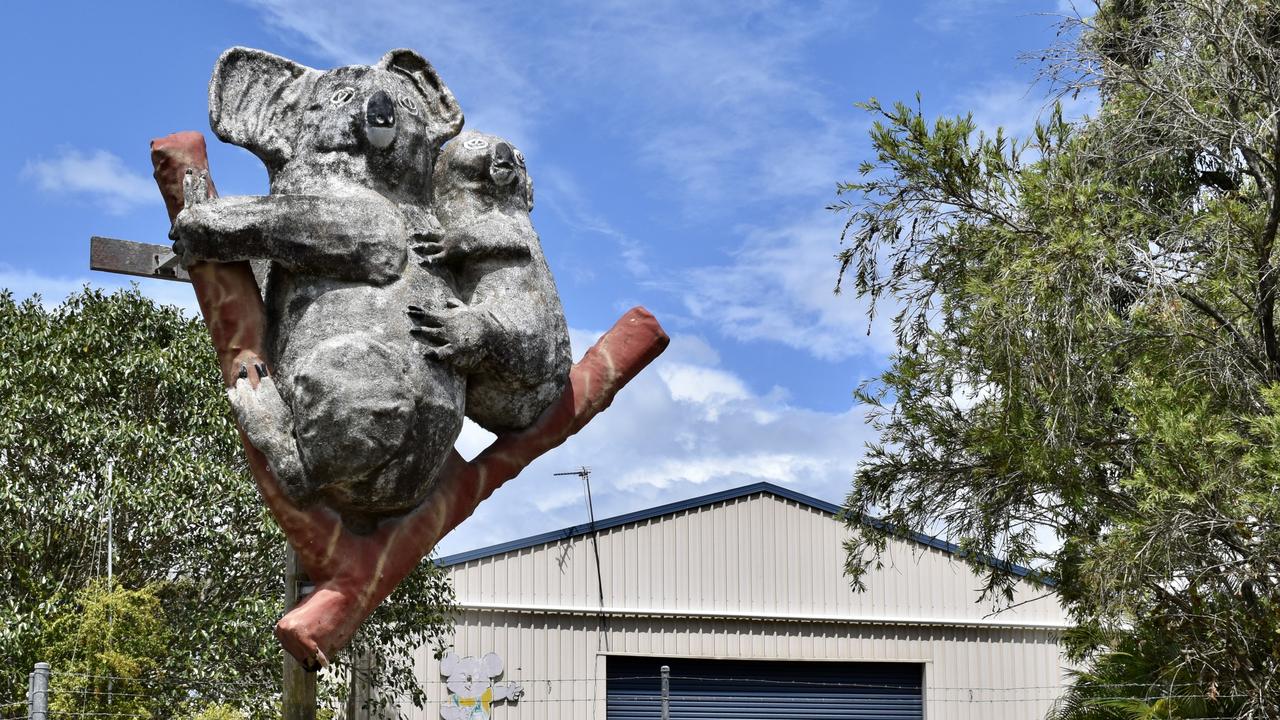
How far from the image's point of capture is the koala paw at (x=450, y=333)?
5465 millimetres

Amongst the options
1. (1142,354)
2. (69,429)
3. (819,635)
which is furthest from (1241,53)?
(819,635)

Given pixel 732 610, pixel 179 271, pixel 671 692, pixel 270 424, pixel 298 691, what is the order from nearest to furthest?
pixel 270 424, pixel 298 691, pixel 179 271, pixel 671 692, pixel 732 610

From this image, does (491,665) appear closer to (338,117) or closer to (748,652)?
(748,652)

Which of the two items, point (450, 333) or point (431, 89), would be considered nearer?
point (450, 333)

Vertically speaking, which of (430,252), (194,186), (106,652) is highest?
(194,186)

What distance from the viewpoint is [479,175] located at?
593 centimetres

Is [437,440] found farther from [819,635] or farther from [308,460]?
[819,635]

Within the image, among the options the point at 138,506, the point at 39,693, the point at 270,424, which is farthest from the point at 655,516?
the point at 270,424

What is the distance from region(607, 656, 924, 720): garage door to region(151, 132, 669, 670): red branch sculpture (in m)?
11.8

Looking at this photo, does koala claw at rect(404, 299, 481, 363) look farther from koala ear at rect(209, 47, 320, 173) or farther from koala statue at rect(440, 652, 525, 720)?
koala statue at rect(440, 652, 525, 720)

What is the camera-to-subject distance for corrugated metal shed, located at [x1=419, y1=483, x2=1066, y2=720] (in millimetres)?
17188

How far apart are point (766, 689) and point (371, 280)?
46.5 ft

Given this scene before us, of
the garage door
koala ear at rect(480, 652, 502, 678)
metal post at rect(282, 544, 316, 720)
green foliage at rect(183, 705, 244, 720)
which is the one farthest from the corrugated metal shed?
metal post at rect(282, 544, 316, 720)

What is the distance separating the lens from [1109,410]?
10516 mm
